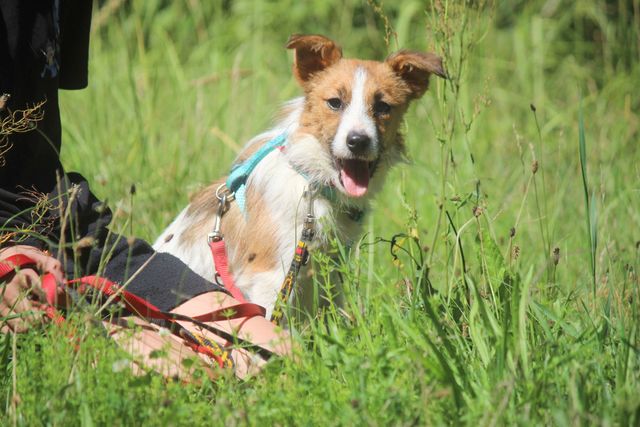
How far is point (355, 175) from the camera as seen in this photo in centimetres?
346

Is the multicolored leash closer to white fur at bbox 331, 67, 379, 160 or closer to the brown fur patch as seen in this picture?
white fur at bbox 331, 67, 379, 160

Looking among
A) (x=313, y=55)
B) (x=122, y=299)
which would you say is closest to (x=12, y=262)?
(x=122, y=299)

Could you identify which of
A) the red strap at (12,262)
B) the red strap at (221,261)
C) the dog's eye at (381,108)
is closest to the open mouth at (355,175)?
the dog's eye at (381,108)

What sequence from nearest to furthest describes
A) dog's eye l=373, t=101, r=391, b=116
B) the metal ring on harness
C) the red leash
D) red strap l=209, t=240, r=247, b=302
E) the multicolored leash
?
the red leash < the multicolored leash < red strap l=209, t=240, r=247, b=302 < the metal ring on harness < dog's eye l=373, t=101, r=391, b=116

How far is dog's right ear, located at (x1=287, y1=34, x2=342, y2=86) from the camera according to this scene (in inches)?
138

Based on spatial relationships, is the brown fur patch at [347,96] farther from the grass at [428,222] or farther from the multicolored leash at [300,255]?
the multicolored leash at [300,255]

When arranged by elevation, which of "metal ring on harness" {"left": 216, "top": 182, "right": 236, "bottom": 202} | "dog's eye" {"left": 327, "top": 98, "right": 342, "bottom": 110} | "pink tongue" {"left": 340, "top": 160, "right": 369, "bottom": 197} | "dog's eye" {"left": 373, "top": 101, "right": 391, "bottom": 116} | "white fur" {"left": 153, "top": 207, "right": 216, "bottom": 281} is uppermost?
"dog's eye" {"left": 327, "top": 98, "right": 342, "bottom": 110}

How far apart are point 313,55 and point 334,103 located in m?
0.26

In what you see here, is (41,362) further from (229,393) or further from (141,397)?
(229,393)

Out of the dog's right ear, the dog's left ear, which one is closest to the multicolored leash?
the dog's right ear

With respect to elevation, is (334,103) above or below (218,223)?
above

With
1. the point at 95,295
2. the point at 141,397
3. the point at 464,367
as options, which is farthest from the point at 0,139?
the point at 464,367

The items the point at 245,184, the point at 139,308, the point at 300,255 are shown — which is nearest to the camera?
the point at 139,308

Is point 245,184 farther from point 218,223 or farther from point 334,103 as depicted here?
point 334,103
